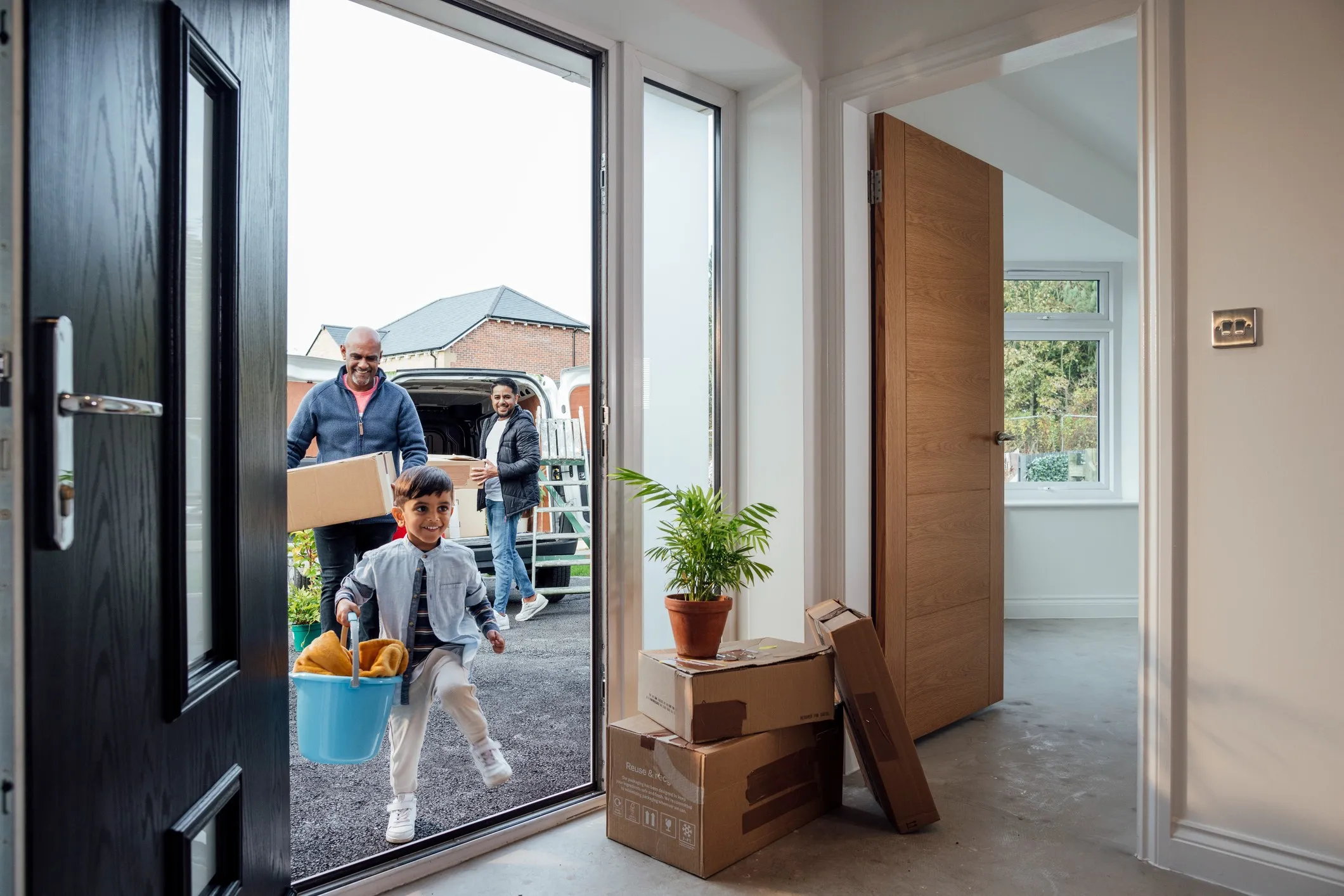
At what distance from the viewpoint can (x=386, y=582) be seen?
6.75ft

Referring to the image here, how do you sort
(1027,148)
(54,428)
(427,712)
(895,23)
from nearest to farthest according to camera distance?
1. (54,428)
2. (427,712)
3. (895,23)
4. (1027,148)

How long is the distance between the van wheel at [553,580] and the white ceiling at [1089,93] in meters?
2.36

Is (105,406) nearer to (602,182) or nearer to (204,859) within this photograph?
(204,859)

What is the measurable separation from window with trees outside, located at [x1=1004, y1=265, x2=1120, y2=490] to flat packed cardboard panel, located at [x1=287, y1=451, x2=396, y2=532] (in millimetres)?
4164

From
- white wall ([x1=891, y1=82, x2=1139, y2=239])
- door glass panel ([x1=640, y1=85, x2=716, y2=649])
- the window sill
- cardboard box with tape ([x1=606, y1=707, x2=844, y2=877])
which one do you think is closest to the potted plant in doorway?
cardboard box with tape ([x1=606, y1=707, x2=844, y2=877])

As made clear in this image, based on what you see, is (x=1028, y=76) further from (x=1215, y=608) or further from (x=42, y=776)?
(x=42, y=776)

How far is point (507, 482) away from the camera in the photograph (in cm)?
224

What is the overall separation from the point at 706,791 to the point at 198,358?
1.36 m

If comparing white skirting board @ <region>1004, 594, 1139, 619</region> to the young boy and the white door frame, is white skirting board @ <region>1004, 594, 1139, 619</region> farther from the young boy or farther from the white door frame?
the young boy

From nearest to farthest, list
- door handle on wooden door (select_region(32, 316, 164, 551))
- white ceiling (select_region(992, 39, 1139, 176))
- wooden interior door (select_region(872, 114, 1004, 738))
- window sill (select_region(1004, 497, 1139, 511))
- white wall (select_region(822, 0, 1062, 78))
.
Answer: door handle on wooden door (select_region(32, 316, 164, 551)) → white wall (select_region(822, 0, 1062, 78)) → wooden interior door (select_region(872, 114, 1004, 738)) → white ceiling (select_region(992, 39, 1139, 176)) → window sill (select_region(1004, 497, 1139, 511))

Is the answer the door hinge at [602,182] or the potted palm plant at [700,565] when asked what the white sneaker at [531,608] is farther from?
the door hinge at [602,182]

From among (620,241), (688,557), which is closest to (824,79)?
(620,241)

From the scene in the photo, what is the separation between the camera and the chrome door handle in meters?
0.83

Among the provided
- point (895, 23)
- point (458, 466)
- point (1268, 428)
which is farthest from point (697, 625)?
point (895, 23)
